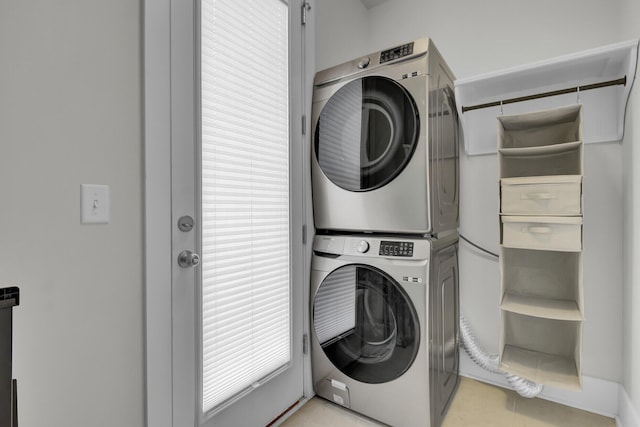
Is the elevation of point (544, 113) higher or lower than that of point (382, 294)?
higher

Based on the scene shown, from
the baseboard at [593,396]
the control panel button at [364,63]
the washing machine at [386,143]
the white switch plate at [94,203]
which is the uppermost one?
the control panel button at [364,63]

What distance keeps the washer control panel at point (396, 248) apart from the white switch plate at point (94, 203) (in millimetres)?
1137

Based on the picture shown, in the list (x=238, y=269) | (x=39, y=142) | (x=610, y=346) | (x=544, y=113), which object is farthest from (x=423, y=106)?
(x=610, y=346)

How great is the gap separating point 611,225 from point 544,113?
2.37 feet

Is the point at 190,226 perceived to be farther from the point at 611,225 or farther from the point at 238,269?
the point at 611,225

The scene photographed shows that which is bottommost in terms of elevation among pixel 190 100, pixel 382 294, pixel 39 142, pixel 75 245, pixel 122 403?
pixel 122 403

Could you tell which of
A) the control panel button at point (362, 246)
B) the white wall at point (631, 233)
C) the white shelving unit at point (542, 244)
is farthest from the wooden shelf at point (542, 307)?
the control panel button at point (362, 246)

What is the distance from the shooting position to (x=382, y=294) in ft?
5.12

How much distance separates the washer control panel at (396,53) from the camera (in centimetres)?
147

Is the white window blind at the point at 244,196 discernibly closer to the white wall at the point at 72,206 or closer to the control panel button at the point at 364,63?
the white wall at the point at 72,206

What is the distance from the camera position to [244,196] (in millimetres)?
1410

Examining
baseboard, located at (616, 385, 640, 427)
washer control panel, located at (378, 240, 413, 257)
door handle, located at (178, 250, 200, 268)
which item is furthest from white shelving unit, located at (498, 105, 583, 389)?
door handle, located at (178, 250, 200, 268)

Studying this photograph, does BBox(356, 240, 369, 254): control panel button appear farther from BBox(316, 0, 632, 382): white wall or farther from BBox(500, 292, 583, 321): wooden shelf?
BBox(316, 0, 632, 382): white wall

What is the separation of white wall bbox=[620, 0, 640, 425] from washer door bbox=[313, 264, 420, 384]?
0.98 meters
